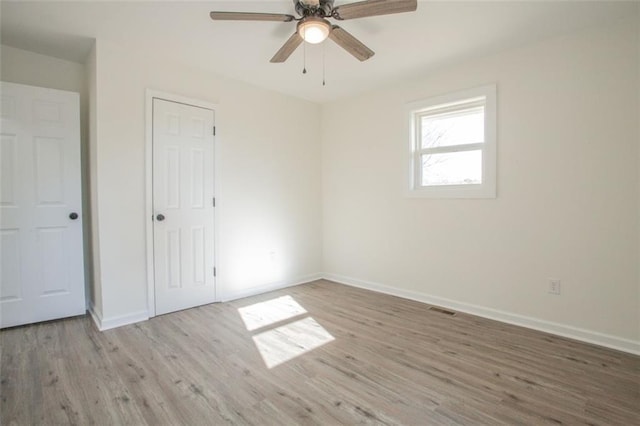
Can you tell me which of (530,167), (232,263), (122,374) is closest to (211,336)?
(122,374)

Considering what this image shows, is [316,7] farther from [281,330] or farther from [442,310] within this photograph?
[442,310]

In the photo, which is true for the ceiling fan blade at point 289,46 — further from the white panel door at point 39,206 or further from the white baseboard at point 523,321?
the white baseboard at point 523,321

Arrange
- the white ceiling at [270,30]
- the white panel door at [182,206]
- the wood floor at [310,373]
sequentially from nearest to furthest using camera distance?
the wood floor at [310,373], the white ceiling at [270,30], the white panel door at [182,206]

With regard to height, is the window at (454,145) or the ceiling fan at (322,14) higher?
the ceiling fan at (322,14)

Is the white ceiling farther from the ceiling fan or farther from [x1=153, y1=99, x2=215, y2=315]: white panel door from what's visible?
[x1=153, y1=99, x2=215, y2=315]: white panel door

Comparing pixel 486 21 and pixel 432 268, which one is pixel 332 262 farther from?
pixel 486 21

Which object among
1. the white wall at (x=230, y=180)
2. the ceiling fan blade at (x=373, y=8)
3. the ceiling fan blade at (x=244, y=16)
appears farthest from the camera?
the white wall at (x=230, y=180)

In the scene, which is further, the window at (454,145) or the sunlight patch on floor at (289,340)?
the window at (454,145)

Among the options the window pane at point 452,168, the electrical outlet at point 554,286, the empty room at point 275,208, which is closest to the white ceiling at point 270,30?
the empty room at point 275,208

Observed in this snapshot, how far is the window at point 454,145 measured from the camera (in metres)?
3.11

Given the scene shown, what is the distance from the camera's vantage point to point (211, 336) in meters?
2.71

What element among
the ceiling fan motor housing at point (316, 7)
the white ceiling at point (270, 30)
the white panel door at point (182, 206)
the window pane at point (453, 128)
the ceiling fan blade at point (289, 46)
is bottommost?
the white panel door at point (182, 206)

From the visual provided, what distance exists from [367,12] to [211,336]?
2695 millimetres

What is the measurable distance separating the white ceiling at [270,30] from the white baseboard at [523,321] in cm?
246
